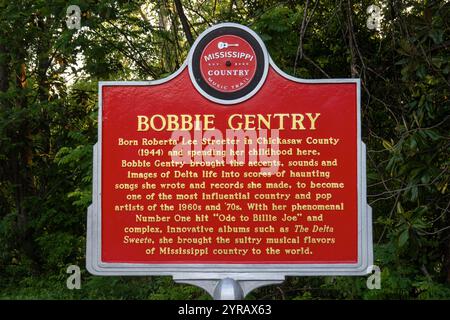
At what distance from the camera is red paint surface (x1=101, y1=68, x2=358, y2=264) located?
180 inches

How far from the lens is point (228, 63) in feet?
15.3

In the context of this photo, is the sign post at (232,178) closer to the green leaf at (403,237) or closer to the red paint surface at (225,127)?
the red paint surface at (225,127)

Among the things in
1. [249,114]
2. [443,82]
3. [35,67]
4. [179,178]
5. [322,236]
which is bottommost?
[322,236]

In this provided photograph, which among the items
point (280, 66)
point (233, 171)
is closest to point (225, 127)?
point (233, 171)

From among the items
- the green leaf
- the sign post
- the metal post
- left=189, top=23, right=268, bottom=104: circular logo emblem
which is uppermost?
left=189, top=23, right=268, bottom=104: circular logo emblem

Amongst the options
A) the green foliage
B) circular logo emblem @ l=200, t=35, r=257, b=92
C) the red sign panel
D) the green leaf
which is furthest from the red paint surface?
the green foliage

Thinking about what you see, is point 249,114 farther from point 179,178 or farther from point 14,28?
point 14,28

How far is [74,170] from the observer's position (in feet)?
31.4

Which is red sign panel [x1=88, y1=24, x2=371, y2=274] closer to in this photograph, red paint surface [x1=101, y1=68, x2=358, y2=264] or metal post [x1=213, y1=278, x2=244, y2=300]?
red paint surface [x1=101, y1=68, x2=358, y2=264]

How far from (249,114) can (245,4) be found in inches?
179

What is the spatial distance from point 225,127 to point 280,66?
11.0 feet

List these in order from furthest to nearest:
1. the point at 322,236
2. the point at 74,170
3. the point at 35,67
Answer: the point at 35,67 < the point at 74,170 < the point at 322,236

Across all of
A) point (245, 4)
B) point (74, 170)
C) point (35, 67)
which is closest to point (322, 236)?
point (245, 4)

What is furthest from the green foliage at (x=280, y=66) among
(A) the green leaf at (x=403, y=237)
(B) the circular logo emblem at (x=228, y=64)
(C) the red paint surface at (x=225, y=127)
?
(B) the circular logo emblem at (x=228, y=64)
